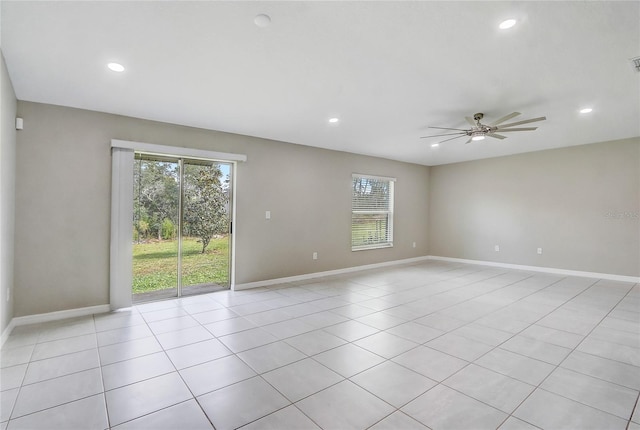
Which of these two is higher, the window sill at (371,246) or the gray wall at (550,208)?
the gray wall at (550,208)

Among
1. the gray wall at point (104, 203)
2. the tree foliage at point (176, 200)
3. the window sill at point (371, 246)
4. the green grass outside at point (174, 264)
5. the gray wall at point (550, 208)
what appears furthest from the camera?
the window sill at point (371, 246)

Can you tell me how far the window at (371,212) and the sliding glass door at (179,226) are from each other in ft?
9.21

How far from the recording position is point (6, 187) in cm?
285

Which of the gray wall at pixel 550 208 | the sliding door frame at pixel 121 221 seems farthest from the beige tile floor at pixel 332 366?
the gray wall at pixel 550 208

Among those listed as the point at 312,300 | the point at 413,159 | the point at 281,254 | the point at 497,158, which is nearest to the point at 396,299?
the point at 312,300

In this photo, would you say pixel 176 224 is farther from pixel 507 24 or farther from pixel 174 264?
pixel 507 24

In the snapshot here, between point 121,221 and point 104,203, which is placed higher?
point 104,203

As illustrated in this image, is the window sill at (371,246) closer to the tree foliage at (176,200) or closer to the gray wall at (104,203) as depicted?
the gray wall at (104,203)

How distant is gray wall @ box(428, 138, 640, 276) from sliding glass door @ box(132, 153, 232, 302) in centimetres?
566

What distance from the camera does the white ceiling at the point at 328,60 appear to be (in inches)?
77.8

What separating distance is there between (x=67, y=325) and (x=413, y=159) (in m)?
6.83

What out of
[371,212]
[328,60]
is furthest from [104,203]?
[371,212]

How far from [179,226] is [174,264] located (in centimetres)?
57

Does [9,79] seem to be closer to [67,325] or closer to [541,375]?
[67,325]
